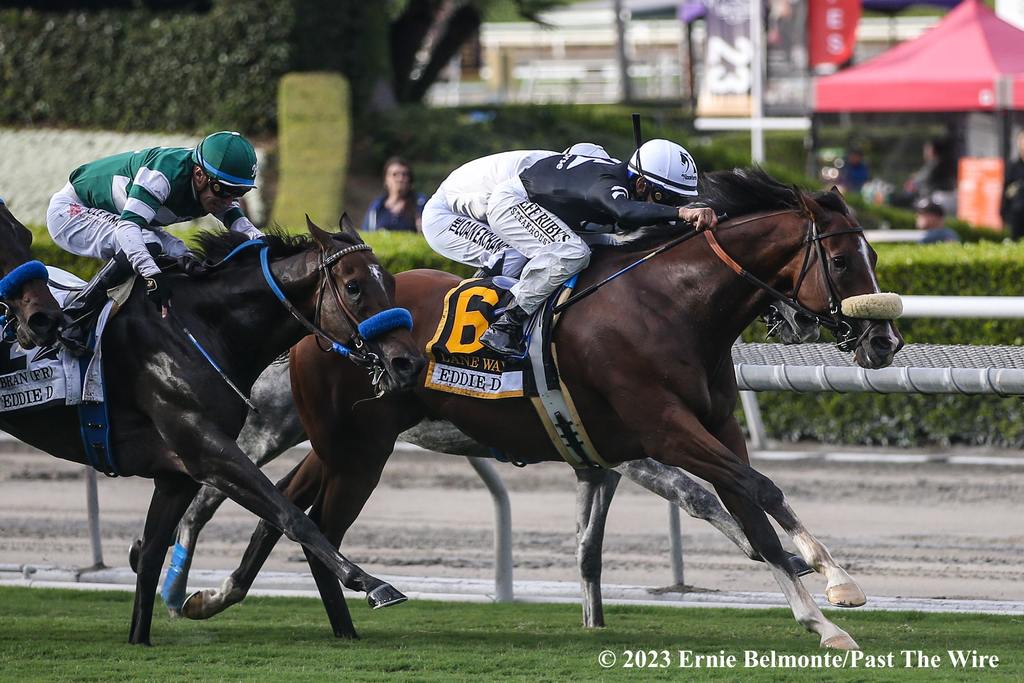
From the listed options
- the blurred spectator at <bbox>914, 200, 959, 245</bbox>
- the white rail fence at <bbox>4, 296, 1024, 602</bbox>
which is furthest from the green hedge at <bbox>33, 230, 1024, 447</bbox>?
the white rail fence at <bbox>4, 296, 1024, 602</bbox>

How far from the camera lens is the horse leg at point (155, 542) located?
5621 millimetres

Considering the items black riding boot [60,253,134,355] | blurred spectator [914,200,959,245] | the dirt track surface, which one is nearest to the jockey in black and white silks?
black riding boot [60,253,134,355]

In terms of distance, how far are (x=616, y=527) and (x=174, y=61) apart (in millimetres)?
12085

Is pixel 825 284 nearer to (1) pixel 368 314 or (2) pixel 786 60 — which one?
(1) pixel 368 314

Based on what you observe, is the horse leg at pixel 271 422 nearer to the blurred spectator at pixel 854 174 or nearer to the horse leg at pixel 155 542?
the horse leg at pixel 155 542

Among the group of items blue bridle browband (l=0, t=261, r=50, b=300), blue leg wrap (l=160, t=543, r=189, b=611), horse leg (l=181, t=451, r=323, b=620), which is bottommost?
blue leg wrap (l=160, t=543, r=189, b=611)

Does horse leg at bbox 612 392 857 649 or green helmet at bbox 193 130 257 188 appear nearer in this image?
horse leg at bbox 612 392 857 649

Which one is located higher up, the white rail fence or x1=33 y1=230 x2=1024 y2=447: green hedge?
the white rail fence

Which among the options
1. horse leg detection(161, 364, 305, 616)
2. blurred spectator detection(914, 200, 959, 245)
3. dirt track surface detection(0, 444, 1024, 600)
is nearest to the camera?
horse leg detection(161, 364, 305, 616)

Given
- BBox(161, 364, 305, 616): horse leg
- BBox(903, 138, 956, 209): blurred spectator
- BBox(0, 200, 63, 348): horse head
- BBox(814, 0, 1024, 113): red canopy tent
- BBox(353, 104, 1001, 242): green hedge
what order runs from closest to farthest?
BBox(0, 200, 63, 348): horse head, BBox(161, 364, 305, 616): horse leg, BBox(814, 0, 1024, 113): red canopy tent, BBox(353, 104, 1001, 242): green hedge, BBox(903, 138, 956, 209): blurred spectator

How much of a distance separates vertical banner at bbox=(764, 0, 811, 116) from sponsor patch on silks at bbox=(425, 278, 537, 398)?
574 inches

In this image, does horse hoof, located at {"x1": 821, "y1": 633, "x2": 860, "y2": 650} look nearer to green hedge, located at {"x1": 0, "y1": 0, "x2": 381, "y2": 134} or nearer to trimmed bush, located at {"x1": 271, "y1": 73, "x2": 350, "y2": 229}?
Result: trimmed bush, located at {"x1": 271, "y1": 73, "x2": 350, "y2": 229}

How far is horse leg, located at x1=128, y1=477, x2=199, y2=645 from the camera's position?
5.62 meters

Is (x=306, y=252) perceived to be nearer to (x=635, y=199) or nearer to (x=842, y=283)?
(x=635, y=199)
